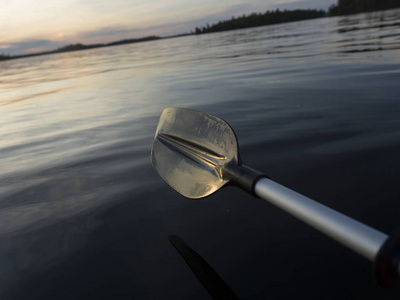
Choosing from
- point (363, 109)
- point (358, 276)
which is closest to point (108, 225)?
point (358, 276)

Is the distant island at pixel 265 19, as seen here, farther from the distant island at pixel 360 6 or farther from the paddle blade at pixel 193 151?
the paddle blade at pixel 193 151

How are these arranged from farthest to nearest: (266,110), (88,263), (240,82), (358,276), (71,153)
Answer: (240,82), (266,110), (71,153), (88,263), (358,276)

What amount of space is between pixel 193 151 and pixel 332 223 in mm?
917

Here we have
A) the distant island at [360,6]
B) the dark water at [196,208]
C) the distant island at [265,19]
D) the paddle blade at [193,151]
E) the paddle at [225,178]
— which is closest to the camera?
the paddle at [225,178]

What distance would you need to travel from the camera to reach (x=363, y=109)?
2.71 meters

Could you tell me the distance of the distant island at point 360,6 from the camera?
49625mm

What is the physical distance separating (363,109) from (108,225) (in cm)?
255

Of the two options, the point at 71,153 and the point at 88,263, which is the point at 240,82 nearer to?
the point at 71,153

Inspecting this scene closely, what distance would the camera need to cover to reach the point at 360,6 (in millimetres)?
53656

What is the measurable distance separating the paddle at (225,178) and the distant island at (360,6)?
62173 millimetres

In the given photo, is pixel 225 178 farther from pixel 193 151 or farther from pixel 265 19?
pixel 265 19

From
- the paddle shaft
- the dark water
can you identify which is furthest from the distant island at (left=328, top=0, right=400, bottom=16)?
the paddle shaft

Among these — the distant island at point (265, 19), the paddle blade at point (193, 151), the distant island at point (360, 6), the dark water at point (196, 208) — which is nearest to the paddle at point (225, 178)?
the paddle blade at point (193, 151)

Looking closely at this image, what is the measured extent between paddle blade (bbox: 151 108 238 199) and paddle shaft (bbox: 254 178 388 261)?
33 centimetres
